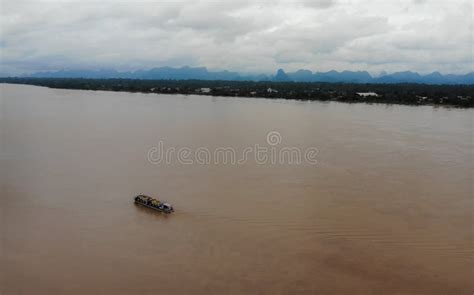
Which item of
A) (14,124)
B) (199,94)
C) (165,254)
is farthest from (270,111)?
(165,254)

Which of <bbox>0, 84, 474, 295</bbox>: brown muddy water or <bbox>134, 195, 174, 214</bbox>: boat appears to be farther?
<bbox>134, 195, 174, 214</bbox>: boat

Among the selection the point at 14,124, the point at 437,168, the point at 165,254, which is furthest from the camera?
the point at 14,124

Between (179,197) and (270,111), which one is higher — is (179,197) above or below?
below

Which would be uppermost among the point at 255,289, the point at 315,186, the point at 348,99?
the point at 348,99

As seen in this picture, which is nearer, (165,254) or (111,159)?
(165,254)

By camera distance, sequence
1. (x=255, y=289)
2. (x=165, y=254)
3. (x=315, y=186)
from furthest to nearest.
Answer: (x=315, y=186)
(x=165, y=254)
(x=255, y=289)

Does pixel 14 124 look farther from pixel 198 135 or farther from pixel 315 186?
pixel 315 186
